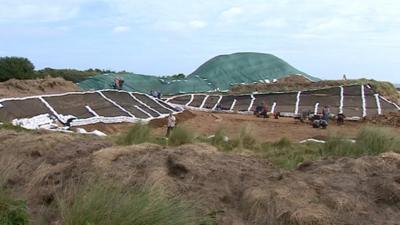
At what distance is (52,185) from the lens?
7.77 m

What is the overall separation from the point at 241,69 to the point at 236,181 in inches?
2122

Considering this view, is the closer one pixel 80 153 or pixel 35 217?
pixel 35 217

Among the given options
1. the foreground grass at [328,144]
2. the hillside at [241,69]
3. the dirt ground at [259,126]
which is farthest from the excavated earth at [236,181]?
the hillside at [241,69]

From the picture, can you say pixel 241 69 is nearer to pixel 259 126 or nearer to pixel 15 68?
pixel 15 68

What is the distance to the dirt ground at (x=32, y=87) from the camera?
32.8 metres

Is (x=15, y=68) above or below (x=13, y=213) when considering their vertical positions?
below

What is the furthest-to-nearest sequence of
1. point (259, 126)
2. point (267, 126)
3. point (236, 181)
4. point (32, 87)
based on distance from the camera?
Result: 1. point (32, 87)
2. point (267, 126)
3. point (259, 126)
4. point (236, 181)

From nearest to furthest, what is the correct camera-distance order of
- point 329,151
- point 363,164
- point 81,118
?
point 363,164
point 329,151
point 81,118

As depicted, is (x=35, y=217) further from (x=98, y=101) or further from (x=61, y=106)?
(x=98, y=101)

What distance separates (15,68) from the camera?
185 feet

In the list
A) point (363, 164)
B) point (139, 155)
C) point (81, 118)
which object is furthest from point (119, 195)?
point (81, 118)

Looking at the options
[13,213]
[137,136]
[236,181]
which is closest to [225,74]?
[137,136]

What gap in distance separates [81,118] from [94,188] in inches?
922

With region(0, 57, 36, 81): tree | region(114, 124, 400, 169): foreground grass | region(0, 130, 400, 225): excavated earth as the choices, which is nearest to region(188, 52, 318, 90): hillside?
region(0, 57, 36, 81): tree
